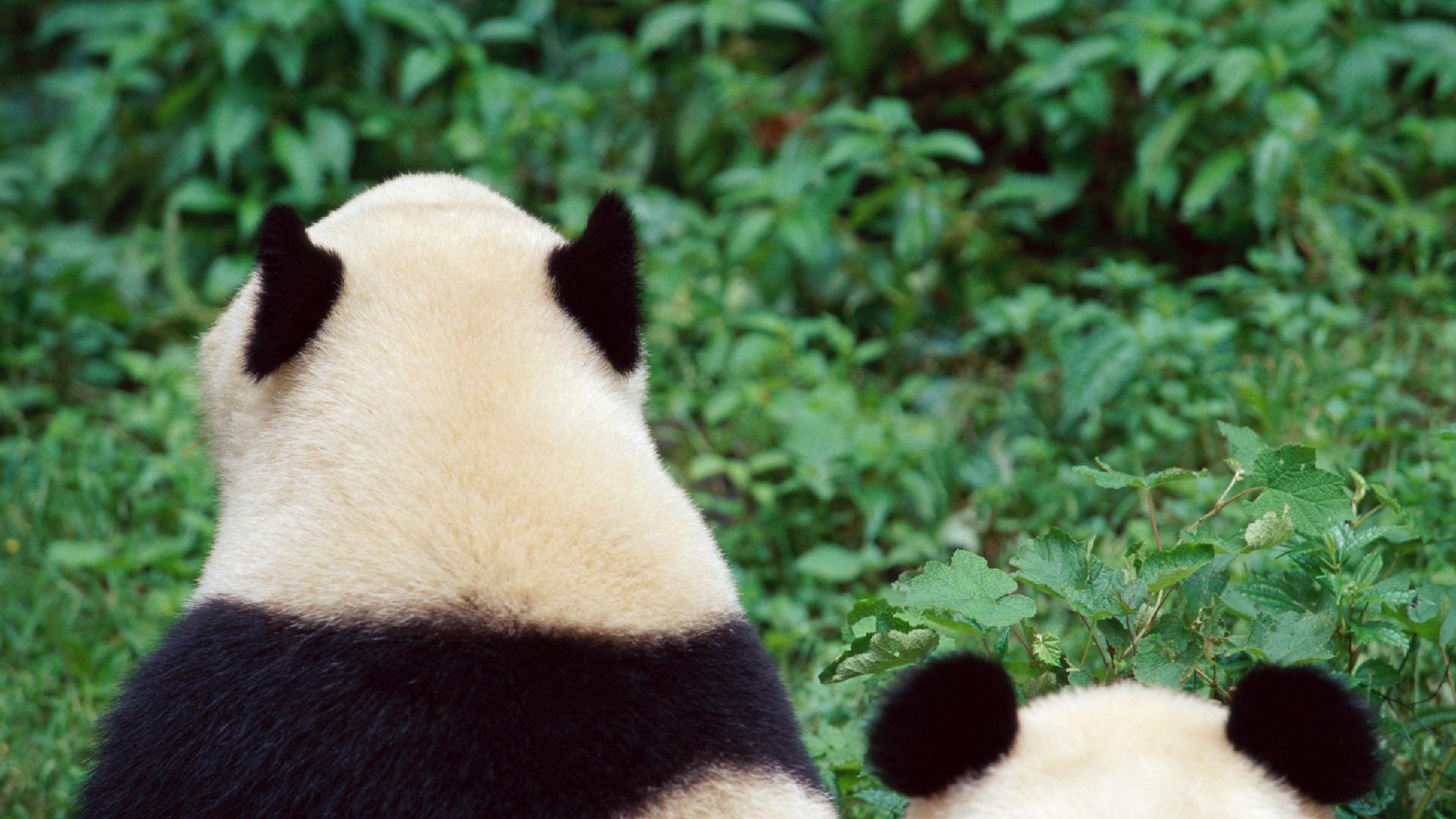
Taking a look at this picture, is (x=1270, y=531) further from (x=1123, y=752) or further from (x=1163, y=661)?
(x=1123, y=752)

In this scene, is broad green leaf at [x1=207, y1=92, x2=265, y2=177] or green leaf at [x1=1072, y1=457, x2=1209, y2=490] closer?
green leaf at [x1=1072, y1=457, x2=1209, y2=490]

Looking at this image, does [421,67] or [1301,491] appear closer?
[1301,491]

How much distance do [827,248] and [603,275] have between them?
311cm

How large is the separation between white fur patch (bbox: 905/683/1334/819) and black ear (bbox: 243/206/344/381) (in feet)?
3.39

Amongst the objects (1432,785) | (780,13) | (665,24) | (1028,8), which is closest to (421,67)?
(665,24)

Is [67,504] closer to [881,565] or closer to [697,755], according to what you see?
[881,565]

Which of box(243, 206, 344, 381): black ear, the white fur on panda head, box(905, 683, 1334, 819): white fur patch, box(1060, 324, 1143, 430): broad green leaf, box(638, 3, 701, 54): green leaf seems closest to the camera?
box(905, 683, 1334, 819): white fur patch

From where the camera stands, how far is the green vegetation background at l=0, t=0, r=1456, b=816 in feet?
13.1

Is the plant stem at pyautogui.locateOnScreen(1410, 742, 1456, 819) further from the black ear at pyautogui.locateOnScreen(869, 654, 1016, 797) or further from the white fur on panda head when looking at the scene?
the white fur on panda head

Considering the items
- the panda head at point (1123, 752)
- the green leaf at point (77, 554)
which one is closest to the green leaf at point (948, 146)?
the green leaf at point (77, 554)

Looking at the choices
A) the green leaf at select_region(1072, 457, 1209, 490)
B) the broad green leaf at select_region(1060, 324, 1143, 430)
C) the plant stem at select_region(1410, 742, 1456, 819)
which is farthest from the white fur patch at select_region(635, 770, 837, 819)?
the broad green leaf at select_region(1060, 324, 1143, 430)

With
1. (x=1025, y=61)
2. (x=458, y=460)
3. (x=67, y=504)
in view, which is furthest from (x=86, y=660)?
(x=1025, y=61)

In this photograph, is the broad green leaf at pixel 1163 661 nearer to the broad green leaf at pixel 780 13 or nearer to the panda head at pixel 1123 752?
the panda head at pixel 1123 752

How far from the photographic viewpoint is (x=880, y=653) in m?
2.01
